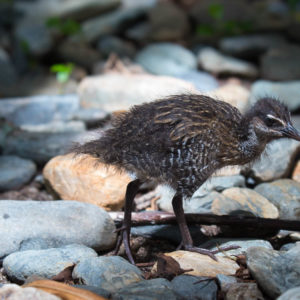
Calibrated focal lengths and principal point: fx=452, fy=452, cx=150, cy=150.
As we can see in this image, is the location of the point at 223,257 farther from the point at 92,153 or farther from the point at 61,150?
the point at 61,150

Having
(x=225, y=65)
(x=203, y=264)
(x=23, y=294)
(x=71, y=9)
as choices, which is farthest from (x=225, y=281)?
(x=71, y=9)

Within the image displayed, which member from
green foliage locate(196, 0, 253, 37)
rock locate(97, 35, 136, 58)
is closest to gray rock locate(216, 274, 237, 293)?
rock locate(97, 35, 136, 58)

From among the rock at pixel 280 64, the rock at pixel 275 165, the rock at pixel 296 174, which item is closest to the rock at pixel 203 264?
the rock at pixel 275 165

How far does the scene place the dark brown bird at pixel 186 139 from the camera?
11.3 feet

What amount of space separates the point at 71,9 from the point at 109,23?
913 millimetres

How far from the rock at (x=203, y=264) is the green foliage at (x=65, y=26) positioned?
654cm

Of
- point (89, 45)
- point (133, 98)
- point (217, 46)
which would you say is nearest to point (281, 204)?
point (133, 98)

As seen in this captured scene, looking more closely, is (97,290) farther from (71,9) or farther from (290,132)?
(71,9)

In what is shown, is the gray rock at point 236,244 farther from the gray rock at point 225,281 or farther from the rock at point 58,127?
the rock at point 58,127

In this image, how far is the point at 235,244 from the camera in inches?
148

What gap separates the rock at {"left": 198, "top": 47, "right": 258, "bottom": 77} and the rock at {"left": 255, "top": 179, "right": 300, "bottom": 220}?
151 inches

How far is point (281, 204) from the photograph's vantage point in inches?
170

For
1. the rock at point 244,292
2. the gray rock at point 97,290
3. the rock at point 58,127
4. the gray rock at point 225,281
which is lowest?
the gray rock at point 225,281

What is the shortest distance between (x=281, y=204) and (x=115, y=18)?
6.48 m
